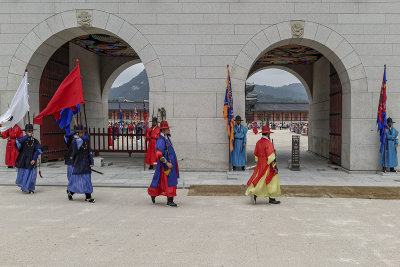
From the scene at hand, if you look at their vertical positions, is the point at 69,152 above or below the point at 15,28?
below

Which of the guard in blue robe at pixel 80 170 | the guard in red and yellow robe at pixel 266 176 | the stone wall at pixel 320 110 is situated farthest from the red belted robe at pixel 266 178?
the stone wall at pixel 320 110

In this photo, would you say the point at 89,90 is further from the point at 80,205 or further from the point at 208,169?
the point at 80,205

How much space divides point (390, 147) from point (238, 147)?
4427 millimetres

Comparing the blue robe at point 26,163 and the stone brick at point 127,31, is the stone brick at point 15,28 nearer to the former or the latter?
the stone brick at point 127,31

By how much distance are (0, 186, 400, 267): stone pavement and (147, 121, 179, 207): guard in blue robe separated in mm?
281

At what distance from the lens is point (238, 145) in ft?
34.2

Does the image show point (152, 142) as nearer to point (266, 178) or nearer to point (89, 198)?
point (89, 198)

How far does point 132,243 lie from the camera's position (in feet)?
15.2

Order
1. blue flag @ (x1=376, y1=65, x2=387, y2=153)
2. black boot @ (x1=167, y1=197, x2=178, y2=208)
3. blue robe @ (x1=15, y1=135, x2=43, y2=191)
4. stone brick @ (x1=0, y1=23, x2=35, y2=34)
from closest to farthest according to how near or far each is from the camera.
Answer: black boot @ (x1=167, y1=197, x2=178, y2=208) < blue robe @ (x1=15, y1=135, x2=43, y2=191) < blue flag @ (x1=376, y1=65, x2=387, y2=153) < stone brick @ (x1=0, y1=23, x2=35, y2=34)

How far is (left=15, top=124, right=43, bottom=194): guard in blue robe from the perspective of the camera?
7.93 m

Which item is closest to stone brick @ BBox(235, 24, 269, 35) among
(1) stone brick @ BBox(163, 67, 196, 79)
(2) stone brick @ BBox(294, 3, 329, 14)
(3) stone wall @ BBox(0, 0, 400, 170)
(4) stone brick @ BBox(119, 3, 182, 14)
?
(3) stone wall @ BBox(0, 0, 400, 170)

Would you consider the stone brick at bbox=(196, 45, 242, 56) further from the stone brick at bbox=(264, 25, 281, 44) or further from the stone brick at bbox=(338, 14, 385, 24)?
the stone brick at bbox=(338, 14, 385, 24)

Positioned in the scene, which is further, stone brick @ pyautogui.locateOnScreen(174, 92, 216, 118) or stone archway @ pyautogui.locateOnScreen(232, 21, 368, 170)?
stone brick @ pyautogui.locateOnScreen(174, 92, 216, 118)

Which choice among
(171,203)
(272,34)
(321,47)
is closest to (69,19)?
(272,34)
